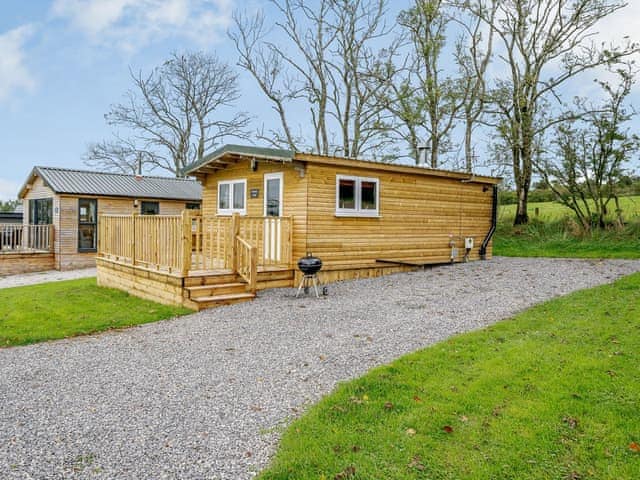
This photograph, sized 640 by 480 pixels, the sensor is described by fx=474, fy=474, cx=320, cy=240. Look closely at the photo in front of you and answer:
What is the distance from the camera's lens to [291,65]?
80.8ft

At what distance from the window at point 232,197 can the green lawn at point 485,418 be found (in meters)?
7.44

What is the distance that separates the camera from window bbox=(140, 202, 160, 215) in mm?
19859

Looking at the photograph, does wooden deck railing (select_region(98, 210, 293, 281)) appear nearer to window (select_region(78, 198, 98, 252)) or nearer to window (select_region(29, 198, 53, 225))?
window (select_region(78, 198, 98, 252))

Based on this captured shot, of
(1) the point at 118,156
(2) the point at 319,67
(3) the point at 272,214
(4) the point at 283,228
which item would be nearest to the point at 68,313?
(4) the point at 283,228

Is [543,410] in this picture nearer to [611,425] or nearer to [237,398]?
[611,425]

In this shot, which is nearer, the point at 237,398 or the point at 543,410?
the point at 543,410

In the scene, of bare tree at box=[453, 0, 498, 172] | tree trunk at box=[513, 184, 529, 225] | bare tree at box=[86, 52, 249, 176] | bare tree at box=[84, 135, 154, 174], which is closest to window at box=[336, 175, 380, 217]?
tree trunk at box=[513, 184, 529, 225]

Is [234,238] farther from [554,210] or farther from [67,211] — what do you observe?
[554,210]

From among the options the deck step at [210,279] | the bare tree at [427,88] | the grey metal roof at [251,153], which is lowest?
the deck step at [210,279]

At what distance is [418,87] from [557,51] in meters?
5.62

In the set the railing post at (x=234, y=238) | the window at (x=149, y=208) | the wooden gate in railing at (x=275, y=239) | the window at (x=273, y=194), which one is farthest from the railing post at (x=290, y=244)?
the window at (x=149, y=208)

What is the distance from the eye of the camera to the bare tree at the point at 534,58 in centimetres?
1816

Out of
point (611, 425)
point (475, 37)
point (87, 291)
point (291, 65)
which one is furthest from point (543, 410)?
point (291, 65)

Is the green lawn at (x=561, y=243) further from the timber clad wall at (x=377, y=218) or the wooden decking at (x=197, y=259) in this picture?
the wooden decking at (x=197, y=259)
